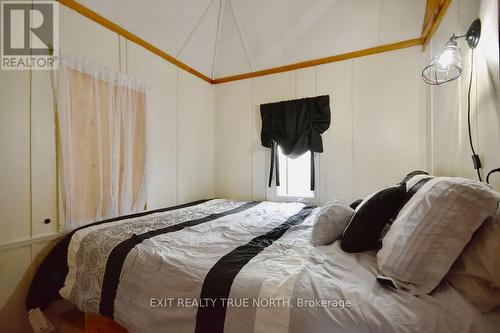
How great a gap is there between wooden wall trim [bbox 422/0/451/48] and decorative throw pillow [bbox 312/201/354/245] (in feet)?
6.24

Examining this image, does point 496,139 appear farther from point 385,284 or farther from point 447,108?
point 385,284

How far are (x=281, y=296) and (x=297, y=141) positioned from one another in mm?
2234

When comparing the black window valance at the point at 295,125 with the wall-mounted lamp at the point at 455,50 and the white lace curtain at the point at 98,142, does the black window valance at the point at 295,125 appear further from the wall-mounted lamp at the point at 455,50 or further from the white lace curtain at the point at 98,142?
the white lace curtain at the point at 98,142

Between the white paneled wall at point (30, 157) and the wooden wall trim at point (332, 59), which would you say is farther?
the wooden wall trim at point (332, 59)

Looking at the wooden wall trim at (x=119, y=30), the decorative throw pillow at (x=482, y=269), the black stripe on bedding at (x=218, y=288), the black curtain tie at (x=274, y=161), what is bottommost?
the black stripe on bedding at (x=218, y=288)

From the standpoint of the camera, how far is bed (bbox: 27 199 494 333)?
2.30 feet

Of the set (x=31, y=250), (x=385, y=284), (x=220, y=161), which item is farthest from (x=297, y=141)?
(x=31, y=250)

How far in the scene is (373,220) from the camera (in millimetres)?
1055

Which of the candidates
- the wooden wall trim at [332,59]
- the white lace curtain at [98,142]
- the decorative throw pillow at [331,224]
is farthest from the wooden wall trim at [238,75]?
the decorative throw pillow at [331,224]

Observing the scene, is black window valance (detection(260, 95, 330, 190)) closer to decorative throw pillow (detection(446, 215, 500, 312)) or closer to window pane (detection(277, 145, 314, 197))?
A: window pane (detection(277, 145, 314, 197))

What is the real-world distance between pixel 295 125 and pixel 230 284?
2.30 meters

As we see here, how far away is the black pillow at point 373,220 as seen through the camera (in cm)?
106

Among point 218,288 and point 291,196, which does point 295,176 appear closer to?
point 291,196

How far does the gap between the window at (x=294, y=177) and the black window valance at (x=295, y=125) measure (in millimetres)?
112
